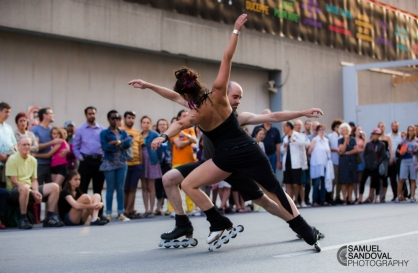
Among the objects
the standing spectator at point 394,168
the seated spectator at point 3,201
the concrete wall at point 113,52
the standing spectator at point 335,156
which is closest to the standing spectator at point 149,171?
the seated spectator at point 3,201

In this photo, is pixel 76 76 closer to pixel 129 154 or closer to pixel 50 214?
pixel 129 154

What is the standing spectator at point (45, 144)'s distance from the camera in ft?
40.4

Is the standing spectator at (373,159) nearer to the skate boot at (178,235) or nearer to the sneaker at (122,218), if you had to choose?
the sneaker at (122,218)

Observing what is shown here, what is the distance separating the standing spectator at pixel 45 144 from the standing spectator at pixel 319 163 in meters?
6.16

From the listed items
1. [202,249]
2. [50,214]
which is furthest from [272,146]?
[202,249]

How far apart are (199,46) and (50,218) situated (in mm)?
11908

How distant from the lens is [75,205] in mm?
11344

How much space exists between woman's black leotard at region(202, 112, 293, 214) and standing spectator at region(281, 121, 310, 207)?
8.32 metres

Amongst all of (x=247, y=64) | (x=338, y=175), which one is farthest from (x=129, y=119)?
(x=247, y=64)

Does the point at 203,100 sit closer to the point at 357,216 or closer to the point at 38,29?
the point at 357,216

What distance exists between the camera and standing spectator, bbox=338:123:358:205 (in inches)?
646

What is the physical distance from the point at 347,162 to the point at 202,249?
9548 millimetres

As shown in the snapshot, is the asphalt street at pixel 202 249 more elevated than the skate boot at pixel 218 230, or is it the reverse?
the skate boot at pixel 218 230

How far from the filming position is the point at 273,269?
19.1 ft
